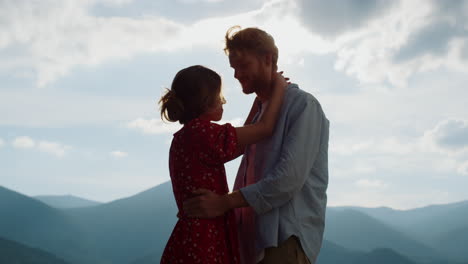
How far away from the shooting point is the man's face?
136 inches

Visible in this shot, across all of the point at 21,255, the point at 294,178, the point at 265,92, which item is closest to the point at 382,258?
the point at 21,255

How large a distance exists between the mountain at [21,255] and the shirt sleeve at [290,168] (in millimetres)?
81979

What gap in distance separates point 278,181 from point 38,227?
127 metres

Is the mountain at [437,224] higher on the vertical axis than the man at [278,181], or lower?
higher

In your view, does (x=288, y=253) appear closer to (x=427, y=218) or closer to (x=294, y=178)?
(x=294, y=178)

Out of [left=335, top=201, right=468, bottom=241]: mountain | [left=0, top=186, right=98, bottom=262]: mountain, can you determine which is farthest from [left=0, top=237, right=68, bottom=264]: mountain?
[left=335, top=201, right=468, bottom=241]: mountain

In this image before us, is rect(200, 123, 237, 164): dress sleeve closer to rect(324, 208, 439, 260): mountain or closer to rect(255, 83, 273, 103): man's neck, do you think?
rect(255, 83, 273, 103): man's neck

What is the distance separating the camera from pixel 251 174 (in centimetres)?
348

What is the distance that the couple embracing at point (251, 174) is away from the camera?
10.1 feet

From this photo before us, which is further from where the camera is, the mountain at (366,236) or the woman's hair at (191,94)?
the mountain at (366,236)

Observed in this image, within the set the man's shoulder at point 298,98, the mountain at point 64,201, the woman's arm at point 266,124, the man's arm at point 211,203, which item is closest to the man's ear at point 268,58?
the woman's arm at point 266,124

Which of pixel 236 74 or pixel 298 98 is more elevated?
pixel 236 74

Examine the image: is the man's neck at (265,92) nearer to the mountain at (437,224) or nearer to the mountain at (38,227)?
the mountain at (38,227)

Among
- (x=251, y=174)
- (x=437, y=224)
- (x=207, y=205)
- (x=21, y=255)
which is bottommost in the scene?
(x=207, y=205)
